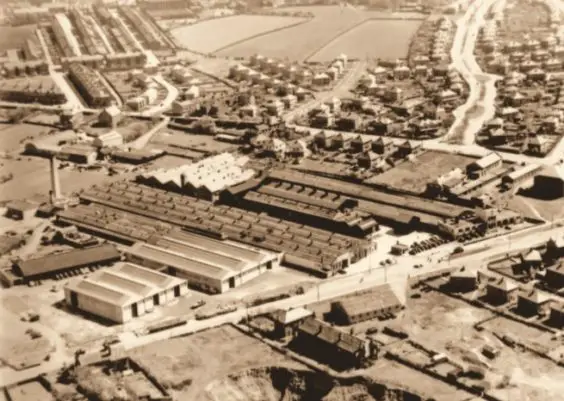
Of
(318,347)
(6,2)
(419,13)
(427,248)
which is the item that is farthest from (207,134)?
(6,2)

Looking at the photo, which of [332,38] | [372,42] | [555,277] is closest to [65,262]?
[555,277]

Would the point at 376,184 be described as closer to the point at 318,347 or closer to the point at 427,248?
the point at 427,248

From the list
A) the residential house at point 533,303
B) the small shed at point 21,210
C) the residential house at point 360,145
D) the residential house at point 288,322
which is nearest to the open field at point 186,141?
the residential house at point 360,145

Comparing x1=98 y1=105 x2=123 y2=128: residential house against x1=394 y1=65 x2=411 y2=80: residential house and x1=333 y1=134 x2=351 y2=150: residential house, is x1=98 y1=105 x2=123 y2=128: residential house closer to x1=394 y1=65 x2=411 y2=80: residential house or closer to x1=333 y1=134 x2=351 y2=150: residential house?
x1=333 y1=134 x2=351 y2=150: residential house

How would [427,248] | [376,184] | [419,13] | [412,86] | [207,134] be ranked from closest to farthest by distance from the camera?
[427,248] → [376,184] → [207,134] → [412,86] → [419,13]

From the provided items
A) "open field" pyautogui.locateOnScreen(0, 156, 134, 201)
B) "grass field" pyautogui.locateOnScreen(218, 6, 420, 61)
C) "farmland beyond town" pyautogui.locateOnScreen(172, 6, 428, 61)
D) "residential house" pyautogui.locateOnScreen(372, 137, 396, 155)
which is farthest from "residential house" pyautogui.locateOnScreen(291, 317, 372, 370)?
"farmland beyond town" pyautogui.locateOnScreen(172, 6, 428, 61)

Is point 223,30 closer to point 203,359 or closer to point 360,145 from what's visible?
point 360,145
